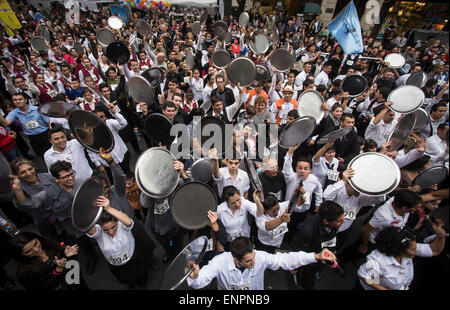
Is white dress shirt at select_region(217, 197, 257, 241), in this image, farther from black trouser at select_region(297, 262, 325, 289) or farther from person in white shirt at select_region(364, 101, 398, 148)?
person in white shirt at select_region(364, 101, 398, 148)

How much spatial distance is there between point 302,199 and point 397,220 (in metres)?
1.46

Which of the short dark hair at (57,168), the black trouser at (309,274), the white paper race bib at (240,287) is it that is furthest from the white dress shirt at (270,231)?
the short dark hair at (57,168)

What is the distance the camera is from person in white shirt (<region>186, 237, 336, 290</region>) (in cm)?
251

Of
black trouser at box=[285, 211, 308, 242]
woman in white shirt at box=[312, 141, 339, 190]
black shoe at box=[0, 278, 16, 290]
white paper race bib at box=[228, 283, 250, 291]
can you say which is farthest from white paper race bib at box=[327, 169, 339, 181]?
black shoe at box=[0, 278, 16, 290]

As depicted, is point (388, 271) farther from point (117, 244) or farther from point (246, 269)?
point (117, 244)

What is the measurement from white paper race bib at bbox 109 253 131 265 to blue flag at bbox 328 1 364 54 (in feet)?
28.5

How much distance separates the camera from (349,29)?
7234mm

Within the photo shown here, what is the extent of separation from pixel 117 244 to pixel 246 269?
1.71 meters

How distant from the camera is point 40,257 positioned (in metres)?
2.57

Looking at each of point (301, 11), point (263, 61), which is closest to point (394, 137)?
point (263, 61)

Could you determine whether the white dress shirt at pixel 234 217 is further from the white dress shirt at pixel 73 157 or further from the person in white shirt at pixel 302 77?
the person in white shirt at pixel 302 77

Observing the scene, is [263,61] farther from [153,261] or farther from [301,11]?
[301,11]

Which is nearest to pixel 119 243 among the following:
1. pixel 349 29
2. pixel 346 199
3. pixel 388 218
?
pixel 346 199

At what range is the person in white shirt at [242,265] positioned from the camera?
251 cm
